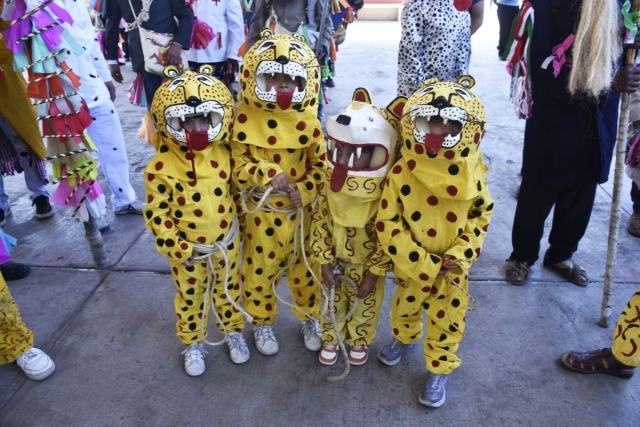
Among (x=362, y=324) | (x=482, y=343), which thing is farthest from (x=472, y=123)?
(x=482, y=343)

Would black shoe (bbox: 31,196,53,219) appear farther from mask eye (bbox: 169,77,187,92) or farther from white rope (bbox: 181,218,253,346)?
mask eye (bbox: 169,77,187,92)

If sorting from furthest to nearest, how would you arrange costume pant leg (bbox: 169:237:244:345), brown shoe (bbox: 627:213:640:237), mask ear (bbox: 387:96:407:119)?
brown shoe (bbox: 627:213:640:237) → costume pant leg (bbox: 169:237:244:345) → mask ear (bbox: 387:96:407:119)

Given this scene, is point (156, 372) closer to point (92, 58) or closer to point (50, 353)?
A: point (50, 353)

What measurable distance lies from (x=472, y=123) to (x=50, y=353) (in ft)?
8.07

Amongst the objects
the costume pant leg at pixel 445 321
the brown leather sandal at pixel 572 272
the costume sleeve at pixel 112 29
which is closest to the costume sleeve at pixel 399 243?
the costume pant leg at pixel 445 321

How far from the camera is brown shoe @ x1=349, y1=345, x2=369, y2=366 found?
2521 mm

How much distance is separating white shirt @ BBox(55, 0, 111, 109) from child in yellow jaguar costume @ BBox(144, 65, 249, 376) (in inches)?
59.7

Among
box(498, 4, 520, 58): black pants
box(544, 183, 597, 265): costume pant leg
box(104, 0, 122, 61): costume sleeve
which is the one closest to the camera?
box(544, 183, 597, 265): costume pant leg

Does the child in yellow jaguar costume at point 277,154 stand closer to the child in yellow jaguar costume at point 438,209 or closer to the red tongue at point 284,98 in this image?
the red tongue at point 284,98

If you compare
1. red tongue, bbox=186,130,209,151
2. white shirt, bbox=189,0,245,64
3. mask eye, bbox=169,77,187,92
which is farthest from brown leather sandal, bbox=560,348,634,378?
white shirt, bbox=189,0,245,64

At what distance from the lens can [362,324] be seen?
241 cm

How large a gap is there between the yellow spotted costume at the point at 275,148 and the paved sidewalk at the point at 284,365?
21.3 inches

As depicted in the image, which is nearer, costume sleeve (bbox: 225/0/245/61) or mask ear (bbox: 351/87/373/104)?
mask ear (bbox: 351/87/373/104)

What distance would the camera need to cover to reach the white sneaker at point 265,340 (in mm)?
2615
